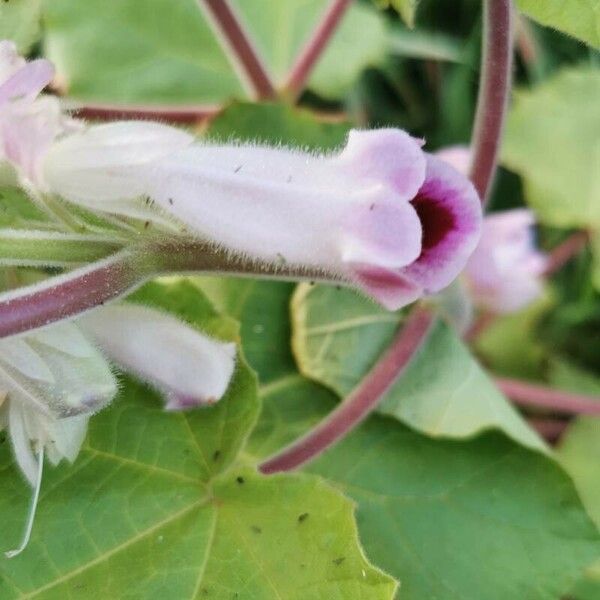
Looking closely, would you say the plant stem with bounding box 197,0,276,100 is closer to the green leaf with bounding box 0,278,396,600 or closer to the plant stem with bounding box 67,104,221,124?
the plant stem with bounding box 67,104,221,124

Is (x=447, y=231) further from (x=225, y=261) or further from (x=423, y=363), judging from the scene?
(x=423, y=363)

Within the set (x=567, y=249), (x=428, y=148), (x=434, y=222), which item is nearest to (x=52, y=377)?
(x=434, y=222)

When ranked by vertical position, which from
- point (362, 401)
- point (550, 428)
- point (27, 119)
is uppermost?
point (27, 119)

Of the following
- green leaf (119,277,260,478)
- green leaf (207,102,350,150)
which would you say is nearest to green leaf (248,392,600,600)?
green leaf (119,277,260,478)

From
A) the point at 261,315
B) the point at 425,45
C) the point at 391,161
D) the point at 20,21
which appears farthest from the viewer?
the point at 425,45

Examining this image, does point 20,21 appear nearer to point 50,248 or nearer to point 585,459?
point 50,248

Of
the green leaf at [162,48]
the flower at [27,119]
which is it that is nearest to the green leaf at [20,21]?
the flower at [27,119]
